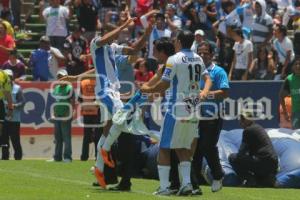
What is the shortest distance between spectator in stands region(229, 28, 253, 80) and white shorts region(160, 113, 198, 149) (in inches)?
421

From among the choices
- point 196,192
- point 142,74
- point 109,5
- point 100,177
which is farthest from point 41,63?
point 196,192

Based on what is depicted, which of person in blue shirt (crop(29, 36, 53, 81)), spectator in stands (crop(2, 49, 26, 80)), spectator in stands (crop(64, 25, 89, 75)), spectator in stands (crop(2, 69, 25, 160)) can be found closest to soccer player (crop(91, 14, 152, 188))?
spectator in stands (crop(2, 69, 25, 160))

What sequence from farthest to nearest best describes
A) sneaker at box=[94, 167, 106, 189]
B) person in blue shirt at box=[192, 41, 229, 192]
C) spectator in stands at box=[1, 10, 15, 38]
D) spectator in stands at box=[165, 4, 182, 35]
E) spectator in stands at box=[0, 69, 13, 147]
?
1. spectator in stands at box=[165, 4, 182, 35]
2. spectator in stands at box=[1, 10, 15, 38]
3. spectator in stands at box=[0, 69, 13, 147]
4. person in blue shirt at box=[192, 41, 229, 192]
5. sneaker at box=[94, 167, 106, 189]

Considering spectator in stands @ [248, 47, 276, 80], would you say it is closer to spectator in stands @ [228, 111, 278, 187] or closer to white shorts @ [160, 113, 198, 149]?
spectator in stands @ [228, 111, 278, 187]

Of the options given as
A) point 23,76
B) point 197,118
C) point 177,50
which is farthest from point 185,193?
point 23,76

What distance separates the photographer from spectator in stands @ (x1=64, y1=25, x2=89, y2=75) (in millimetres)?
24842

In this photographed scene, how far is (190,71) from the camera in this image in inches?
532

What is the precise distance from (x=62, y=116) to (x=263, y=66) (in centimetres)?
572

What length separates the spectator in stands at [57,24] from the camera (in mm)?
25875

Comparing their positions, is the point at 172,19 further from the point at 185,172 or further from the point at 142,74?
the point at 185,172

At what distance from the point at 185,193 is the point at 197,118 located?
1026 mm

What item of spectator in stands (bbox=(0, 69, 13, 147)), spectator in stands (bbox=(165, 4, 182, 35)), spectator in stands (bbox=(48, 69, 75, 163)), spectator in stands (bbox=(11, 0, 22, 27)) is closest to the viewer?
spectator in stands (bbox=(0, 69, 13, 147))

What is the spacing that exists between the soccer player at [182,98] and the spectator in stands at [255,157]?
2930mm

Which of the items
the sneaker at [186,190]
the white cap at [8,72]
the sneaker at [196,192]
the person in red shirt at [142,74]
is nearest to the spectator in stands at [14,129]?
the white cap at [8,72]
